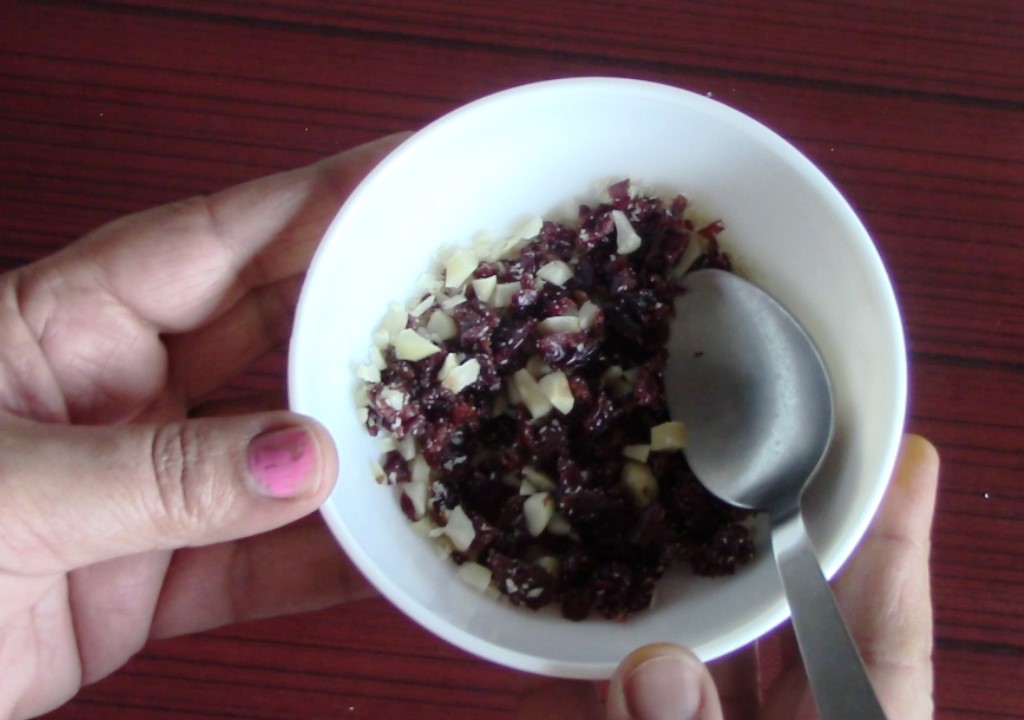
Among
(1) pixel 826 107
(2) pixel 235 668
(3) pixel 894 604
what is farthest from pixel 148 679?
(1) pixel 826 107

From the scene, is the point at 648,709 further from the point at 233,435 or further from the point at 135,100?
the point at 135,100

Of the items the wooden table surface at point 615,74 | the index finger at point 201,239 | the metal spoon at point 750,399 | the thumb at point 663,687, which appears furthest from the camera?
the wooden table surface at point 615,74

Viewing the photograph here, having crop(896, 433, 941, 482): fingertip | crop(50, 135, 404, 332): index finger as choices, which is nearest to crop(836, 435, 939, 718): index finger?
crop(896, 433, 941, 482): fingertip

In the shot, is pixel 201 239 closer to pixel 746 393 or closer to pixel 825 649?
→ pixel 746 393

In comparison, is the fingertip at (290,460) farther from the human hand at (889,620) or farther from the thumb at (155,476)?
the human hand at (889,620)

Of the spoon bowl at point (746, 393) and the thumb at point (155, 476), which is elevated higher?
the thumb at point (155, 476)

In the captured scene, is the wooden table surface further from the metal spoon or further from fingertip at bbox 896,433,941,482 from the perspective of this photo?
the metal spoon

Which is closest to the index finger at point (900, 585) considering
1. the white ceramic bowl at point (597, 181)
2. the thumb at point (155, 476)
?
the white ceramic bowl at point (597, 181)
